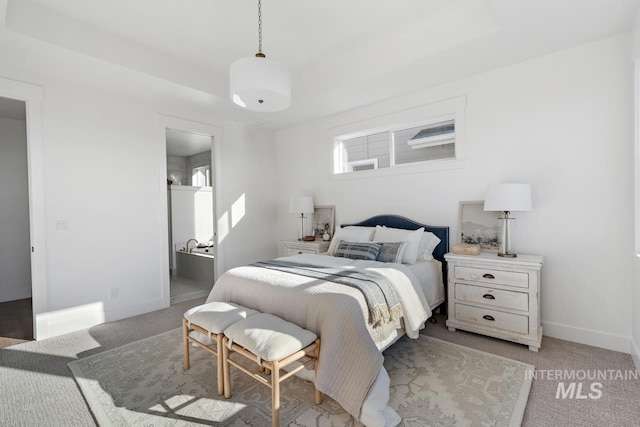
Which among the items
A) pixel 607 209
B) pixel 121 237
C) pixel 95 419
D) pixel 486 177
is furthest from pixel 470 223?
pixel 121 237

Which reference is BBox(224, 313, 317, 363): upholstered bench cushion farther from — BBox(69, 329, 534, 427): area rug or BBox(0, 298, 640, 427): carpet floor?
BBox(0, 298, 640, 427): carpet floor

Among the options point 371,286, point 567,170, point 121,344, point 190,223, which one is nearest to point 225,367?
point 371,286

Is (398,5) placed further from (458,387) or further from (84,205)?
(84,205)

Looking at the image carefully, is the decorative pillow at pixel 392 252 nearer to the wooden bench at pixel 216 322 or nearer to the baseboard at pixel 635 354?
the wooden bench at pixel 216 322

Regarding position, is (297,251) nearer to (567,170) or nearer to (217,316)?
(217,316)

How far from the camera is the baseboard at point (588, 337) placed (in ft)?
8.40

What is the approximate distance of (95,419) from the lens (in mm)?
1831

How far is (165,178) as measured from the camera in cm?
399

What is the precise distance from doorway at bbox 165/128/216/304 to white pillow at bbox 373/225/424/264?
2.61 m

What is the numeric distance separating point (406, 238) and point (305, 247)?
1.54 metres

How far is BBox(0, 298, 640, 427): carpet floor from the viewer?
1807 mm

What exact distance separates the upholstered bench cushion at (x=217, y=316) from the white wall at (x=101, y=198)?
6.18 feet

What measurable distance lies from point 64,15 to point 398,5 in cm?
286

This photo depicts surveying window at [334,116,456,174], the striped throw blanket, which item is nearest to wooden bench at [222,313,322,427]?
the striped throw blanket
